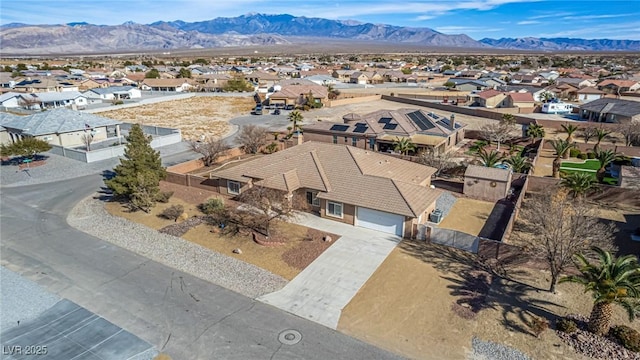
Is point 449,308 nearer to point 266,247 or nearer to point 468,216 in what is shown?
point 266,247

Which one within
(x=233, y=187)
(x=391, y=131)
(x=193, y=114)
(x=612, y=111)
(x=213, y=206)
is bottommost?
(x=213, y=206)

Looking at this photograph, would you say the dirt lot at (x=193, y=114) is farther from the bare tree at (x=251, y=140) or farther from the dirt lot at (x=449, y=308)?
the dirt lot at (x=449, y=308)

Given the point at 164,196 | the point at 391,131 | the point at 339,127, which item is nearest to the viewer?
the point at 164,196

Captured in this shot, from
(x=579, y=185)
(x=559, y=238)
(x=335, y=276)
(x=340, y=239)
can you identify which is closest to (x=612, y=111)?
(x=579, y=185)

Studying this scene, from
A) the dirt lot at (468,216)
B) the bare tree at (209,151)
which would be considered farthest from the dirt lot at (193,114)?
the dirt lot at (468,216)

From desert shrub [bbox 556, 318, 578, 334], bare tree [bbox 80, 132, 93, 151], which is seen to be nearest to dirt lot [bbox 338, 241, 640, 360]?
desert shrub [bbox 556, 318, 578, 334]

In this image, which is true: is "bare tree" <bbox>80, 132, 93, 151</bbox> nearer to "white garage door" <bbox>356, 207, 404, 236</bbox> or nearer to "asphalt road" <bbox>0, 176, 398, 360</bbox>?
"asphalt road" <bbox>0, 176, 398, 360</bbox>
